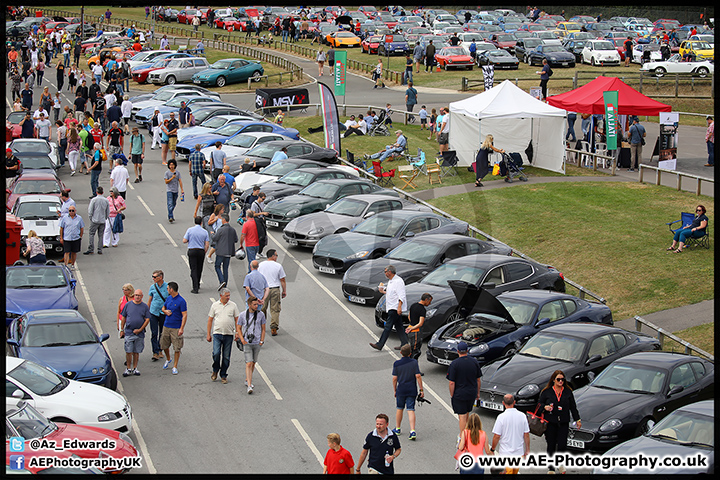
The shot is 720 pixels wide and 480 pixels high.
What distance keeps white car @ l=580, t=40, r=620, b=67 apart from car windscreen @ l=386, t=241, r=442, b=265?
128 feet

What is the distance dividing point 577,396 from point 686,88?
36.5m

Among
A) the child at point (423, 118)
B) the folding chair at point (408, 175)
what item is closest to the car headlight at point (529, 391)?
the folding chair at point (408, 175)

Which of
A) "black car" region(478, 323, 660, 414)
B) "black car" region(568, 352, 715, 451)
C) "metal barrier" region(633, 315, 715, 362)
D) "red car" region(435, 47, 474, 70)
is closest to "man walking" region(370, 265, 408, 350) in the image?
"black car" region(478, 323, 660, 414)

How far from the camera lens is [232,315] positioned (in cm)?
1276

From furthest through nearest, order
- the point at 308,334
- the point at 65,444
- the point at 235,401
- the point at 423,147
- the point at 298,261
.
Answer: the point at 423,147 → the point at 298,261 → the point at 308,334 → the point at 235,401 → the point at 65,444

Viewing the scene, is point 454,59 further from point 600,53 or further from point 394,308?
point 394,308

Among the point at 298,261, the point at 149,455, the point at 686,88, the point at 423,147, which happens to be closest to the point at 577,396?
the point at 149,455

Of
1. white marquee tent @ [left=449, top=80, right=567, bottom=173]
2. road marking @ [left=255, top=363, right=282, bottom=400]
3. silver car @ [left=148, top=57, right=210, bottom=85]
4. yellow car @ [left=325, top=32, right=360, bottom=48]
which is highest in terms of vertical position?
yellow car @ [left=325, top=32, right=360, bottom=48]

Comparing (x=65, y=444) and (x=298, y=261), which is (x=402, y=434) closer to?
(x=65, y=444)

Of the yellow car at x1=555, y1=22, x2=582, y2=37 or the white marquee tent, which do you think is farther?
the yellow car at x1=555, y1=22, x2=582, y2=37

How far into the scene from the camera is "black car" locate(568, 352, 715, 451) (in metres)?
10.7

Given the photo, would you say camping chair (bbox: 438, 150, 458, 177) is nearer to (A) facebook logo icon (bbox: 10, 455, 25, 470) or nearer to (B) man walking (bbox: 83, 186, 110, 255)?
(B) man walking (bbox: 83, 186, 110, 255)

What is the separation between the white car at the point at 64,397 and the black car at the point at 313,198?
10966 mm

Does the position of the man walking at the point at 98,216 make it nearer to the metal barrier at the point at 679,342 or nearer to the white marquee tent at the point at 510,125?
the metal barrier at the point at 679,342
